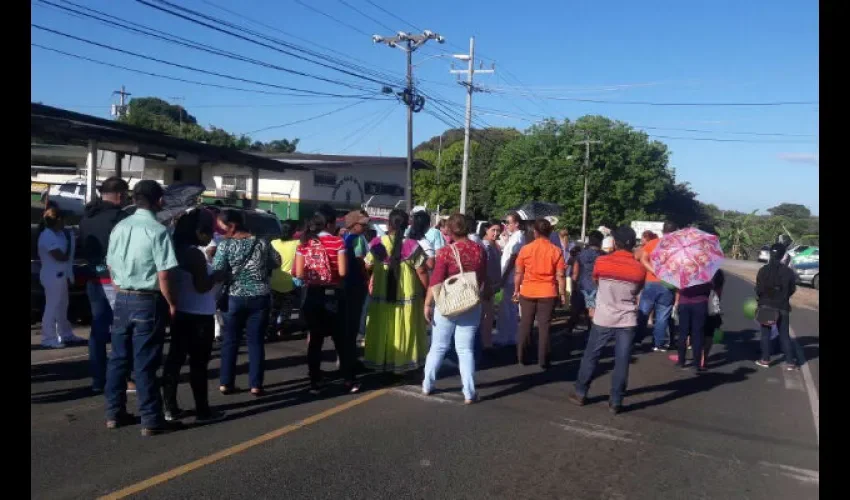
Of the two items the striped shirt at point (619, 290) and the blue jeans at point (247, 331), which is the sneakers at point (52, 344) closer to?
the blue jeans at point (247, 331)

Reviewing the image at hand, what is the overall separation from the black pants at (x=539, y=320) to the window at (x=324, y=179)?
26.9m

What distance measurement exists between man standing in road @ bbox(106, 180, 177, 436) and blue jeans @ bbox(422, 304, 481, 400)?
258cm

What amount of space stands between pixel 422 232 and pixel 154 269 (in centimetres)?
345

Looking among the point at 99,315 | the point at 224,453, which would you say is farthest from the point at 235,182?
the point at 224,453

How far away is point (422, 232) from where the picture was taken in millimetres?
8398

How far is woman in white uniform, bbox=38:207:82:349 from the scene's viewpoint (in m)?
9.00

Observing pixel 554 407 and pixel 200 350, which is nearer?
pixel 200 350

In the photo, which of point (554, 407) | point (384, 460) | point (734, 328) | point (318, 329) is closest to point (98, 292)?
point (318, 329)

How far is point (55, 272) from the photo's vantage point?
30.0 ft
